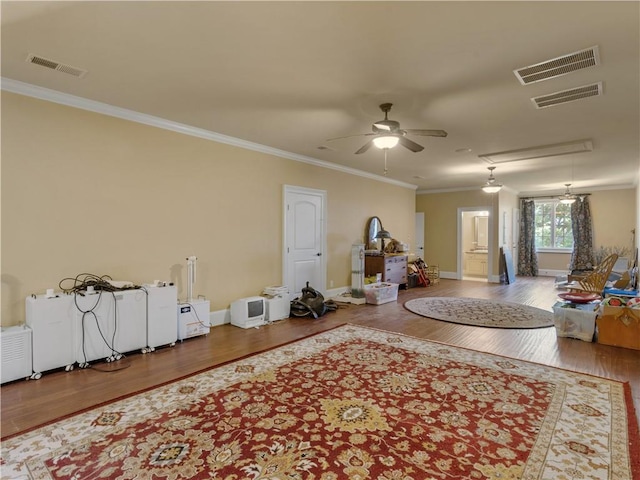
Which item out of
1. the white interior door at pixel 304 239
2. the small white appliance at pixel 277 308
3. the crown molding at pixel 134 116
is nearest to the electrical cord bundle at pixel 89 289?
the crown molding at pixel 134 116

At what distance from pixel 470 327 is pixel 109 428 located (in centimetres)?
446

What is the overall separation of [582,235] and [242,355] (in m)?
10.9

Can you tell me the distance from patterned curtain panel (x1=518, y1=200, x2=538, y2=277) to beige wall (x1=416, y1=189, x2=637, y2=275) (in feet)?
0.92

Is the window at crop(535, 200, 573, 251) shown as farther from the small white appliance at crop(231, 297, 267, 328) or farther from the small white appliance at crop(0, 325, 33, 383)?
the small white appliance at crop(0, 325, 33, 383)

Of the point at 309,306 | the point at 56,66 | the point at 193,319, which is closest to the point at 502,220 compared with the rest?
the point at 309,306

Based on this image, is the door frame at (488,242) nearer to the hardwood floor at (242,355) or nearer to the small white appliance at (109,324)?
the hardwood floor at (242,355)

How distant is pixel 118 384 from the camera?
119 inches

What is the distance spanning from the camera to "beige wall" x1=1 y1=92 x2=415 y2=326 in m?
3.32

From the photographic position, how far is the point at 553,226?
11.0m

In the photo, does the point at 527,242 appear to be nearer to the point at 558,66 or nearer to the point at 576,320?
the point at 576,320

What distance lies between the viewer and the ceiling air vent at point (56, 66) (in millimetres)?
2844

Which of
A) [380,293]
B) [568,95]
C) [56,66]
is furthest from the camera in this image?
[380,293]

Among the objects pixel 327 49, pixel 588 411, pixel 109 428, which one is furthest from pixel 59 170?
pixel 588 411

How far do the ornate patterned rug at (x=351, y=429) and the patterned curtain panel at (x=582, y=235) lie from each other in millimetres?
8821
